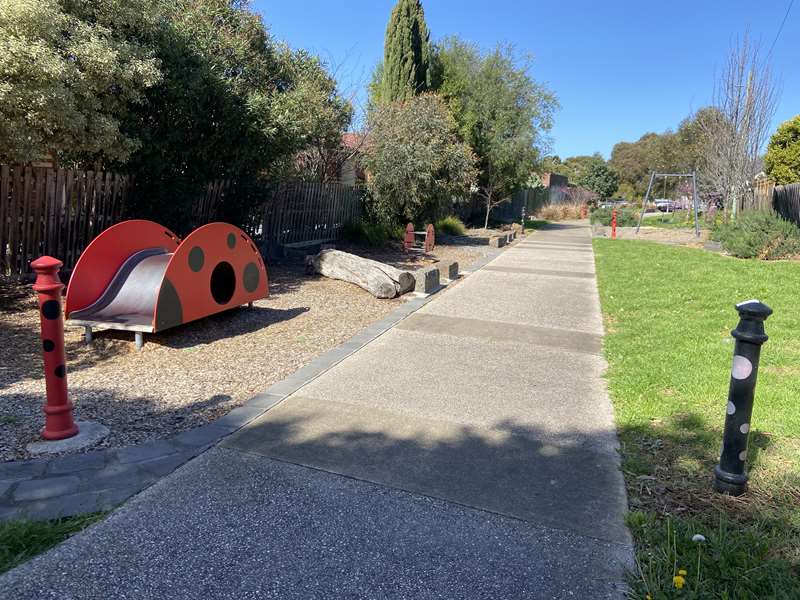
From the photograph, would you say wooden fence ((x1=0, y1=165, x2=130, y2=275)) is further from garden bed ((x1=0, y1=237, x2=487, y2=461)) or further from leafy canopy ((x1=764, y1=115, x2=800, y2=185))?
leafy canopy ((x1=764, y1=115, x2=800, y2=185))

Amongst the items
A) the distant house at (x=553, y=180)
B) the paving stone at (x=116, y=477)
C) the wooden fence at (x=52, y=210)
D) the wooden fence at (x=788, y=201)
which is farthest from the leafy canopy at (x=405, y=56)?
the distant house at (x=553, y=180)

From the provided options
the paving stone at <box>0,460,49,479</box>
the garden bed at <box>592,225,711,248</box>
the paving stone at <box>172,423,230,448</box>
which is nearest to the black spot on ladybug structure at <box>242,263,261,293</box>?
the paving stone at <box>172,423,230,448</box>

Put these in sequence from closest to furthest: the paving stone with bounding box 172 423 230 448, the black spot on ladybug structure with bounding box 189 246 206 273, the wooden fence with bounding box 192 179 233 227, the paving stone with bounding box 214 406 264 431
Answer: the paving stone with bounding box 172 423 230 448, the paving stone with bounding box 214 406 264 431, the black spot on ladybug structure with bounding box 189 246 206 273, the wooden fence with bounding box 192 179 233 227

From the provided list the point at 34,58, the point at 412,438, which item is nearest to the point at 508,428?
the point at 412,438

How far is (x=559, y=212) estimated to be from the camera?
1708 inches

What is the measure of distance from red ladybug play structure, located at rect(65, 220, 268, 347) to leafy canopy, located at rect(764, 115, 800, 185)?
66.8ft

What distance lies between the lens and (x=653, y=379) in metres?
5.45

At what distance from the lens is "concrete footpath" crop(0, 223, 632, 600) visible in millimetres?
2604

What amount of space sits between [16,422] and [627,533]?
13.2 ft

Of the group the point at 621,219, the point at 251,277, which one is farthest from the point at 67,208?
the point at 621,219

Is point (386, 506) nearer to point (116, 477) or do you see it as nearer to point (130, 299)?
point (116, 477)

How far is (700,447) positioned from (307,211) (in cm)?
1184

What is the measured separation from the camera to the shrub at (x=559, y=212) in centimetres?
4306

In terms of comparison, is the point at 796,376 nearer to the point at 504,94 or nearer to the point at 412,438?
the point at 412,438
